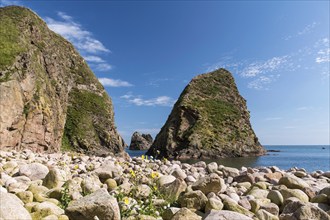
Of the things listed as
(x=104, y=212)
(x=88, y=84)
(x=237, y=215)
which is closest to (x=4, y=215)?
(x=104, y=212)

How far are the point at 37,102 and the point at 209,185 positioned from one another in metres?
28.5

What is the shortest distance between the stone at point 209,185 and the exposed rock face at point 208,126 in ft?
177

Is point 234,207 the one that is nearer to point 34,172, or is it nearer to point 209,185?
point 209,185

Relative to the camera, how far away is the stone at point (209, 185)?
752 cm

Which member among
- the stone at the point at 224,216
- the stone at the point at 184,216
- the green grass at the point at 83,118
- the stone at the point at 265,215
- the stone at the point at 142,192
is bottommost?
the stone at the point at 265,215

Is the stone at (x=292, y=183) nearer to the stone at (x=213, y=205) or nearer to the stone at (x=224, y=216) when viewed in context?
the stone at (x=213, y=205)

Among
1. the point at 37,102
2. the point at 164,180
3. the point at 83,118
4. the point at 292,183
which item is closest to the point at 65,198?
the point at 164,180

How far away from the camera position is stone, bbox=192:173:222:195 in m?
7.52

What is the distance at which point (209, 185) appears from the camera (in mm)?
7586

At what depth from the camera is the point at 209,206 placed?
20.5ft

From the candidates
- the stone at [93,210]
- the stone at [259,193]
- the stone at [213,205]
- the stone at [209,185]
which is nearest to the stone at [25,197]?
the stone at [93,210]

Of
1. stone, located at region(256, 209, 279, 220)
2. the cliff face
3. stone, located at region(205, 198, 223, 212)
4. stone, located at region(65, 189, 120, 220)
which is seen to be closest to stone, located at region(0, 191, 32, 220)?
stone, located at region(65, 189, 120, 220)

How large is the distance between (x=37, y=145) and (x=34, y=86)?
654 cm

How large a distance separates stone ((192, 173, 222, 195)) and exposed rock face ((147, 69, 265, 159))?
5395cm
